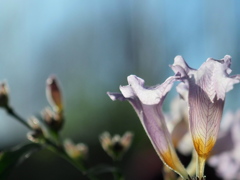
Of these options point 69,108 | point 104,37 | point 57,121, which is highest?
point 57,121

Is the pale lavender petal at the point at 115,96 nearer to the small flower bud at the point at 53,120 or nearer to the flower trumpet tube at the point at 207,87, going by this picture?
the flower trumpet tube at the point at 207,87

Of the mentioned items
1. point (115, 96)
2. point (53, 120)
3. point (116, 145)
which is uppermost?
point (115, 96)

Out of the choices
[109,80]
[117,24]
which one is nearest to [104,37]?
[117,24]

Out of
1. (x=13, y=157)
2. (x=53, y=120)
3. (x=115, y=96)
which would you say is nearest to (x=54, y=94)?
(x=53, y=120)

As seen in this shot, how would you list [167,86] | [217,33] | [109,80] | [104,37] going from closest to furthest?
[167,86], [217,33], [109,80], [104,37]

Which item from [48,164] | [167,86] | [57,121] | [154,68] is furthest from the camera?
[154,68]

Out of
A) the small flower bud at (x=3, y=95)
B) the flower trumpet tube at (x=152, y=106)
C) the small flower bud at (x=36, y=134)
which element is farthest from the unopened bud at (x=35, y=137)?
the flower trumpet tube at (x=152, y=106)

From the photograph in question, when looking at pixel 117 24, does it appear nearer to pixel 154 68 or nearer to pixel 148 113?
pixel 154 68

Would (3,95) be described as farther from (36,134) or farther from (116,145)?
(116,145)
